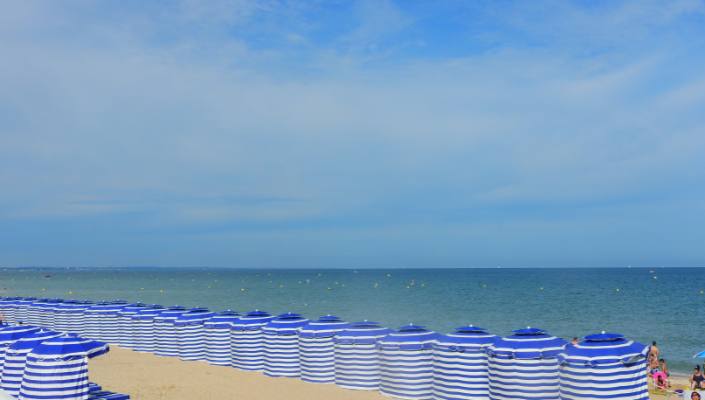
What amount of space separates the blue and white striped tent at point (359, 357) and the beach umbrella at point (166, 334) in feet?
19.4

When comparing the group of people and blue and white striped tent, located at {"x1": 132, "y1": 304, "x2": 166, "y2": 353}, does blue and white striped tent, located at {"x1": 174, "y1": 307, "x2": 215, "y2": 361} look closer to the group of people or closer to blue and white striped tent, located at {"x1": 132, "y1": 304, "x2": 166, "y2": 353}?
blue and white striped tent, located at {"x1": 132, "y1": 304, "x2": 166, "y2": 353}

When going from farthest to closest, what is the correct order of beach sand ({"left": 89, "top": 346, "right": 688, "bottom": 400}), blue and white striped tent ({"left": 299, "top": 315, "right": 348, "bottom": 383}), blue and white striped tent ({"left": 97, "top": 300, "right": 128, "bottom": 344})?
blue and white striped tent ({"left": 97, "top": 300, "right": 128, "bottom": 344}) → blue and white striped tent ({"left": 299, "top": 315, "right": 348, "bottom": 383}) → beach sand ({"left": 89, "top": 346, "right": 688, "bottom": 400})

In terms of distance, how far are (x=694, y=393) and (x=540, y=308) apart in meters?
41.2

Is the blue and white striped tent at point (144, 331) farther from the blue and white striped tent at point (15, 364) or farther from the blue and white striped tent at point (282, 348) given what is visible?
the blue and white striped tent at point (15, 364)

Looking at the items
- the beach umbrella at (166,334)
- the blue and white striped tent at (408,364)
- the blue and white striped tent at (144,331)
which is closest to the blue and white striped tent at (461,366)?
the blue and white striped tent at (408,364)

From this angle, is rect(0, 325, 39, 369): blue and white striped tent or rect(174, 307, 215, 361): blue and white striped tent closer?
rect(0, 325, 39, 369): blue and white striped tent

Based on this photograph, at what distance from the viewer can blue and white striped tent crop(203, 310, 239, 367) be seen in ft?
51.2

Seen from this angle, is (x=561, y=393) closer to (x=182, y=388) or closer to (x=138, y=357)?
(x=182, y=388)

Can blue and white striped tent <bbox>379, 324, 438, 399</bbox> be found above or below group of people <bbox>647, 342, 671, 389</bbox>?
above

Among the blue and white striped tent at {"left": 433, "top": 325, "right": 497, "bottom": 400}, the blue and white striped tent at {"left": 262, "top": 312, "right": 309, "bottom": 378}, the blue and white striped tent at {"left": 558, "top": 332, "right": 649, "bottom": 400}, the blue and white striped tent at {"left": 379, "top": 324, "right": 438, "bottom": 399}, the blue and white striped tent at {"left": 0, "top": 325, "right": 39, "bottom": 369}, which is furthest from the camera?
the blue and white striped tent at {"left": 262, "top": 312, "right": 309, "bottom": 378}

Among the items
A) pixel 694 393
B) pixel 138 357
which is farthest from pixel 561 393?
pixel 138 357

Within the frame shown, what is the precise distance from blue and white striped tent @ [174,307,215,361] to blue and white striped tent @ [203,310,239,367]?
1.10ft

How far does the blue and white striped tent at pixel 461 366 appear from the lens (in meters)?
10.6

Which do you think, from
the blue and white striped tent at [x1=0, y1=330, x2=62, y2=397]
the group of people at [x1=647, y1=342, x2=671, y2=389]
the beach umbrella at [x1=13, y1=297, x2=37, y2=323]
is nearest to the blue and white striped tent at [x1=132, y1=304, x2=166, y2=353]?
the beach umbrella at [x1=13, y1=297, x2=37, y2=323]
